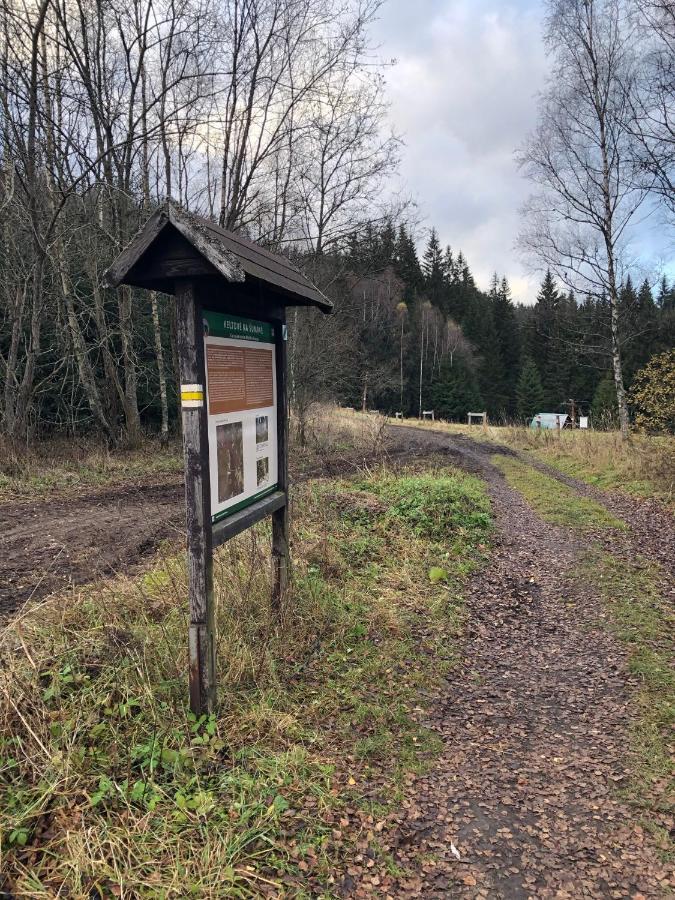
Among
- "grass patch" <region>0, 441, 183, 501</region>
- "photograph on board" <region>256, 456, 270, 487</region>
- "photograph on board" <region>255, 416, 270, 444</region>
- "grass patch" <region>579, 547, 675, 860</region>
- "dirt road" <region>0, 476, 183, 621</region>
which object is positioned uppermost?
"photograph on board" <region>255, 416, 270, 444</region>

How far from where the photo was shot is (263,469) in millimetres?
4242

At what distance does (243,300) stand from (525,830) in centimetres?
349

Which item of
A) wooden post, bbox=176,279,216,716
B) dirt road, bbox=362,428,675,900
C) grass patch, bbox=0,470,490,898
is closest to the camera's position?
grass patch, bbox=0,470,490,898

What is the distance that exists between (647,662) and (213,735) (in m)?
3.39

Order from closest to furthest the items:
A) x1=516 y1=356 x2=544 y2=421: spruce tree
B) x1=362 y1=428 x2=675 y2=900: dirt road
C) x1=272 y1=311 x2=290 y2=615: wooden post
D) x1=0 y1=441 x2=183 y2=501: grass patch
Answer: x1=362 y1=428 x2=675 y2=900: dirt road
x1=272 y1=311 x2=290 y2=615: wooden post
x1=0 y1=441 x2=183 y2=501: grass patch
x1=516 y1=356 x2=544 y2=421: spruce tree

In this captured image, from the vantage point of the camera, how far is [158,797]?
261 centimetres

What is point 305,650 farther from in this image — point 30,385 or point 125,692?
point 30,385

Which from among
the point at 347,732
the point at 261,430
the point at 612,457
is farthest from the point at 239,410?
the point at 612,457

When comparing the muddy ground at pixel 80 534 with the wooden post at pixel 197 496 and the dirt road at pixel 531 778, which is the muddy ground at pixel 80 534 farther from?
the dirt road at pixel 531 778

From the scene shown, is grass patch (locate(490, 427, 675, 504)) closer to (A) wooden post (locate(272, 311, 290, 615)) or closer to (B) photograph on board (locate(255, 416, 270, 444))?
(A) wooden post (locate(272, 311, 290, 615))

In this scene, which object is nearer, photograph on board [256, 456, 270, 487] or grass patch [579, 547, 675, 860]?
grass patch [579, 547, 675, 860]

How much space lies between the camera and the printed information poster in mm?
3369

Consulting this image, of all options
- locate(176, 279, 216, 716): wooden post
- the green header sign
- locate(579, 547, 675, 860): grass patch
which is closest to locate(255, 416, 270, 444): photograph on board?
the green header sign

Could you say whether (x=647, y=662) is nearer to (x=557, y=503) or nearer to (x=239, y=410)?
(x=239, y=410)
